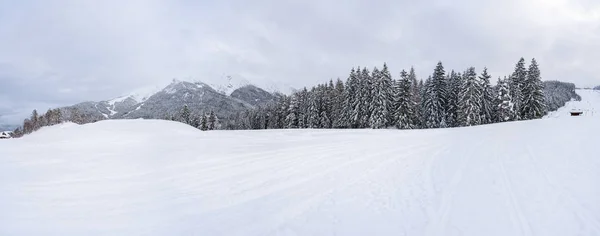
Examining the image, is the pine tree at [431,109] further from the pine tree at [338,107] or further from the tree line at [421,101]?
the pine tree at [338,107]

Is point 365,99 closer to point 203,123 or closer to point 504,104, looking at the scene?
point 504,104

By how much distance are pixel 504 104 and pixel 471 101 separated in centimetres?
464

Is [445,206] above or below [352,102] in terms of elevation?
below

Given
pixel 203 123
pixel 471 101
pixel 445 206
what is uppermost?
pixel 471 101

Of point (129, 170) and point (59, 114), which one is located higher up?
point (59, 114)

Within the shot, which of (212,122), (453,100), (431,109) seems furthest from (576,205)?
(212,122)

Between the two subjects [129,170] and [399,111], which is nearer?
[129,170]

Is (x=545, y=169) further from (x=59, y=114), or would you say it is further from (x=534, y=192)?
(x=59, y=114)

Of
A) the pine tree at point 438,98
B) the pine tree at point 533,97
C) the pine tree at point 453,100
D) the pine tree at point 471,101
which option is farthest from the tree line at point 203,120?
the pine tree at point 533,97

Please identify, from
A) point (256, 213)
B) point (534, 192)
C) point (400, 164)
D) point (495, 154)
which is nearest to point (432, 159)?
point (400, 164)

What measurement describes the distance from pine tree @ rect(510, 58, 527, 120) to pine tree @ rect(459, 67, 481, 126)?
4.53 meters

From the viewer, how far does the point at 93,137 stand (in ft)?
67.2

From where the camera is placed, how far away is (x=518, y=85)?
144 feet

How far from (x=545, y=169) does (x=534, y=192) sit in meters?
2.72
